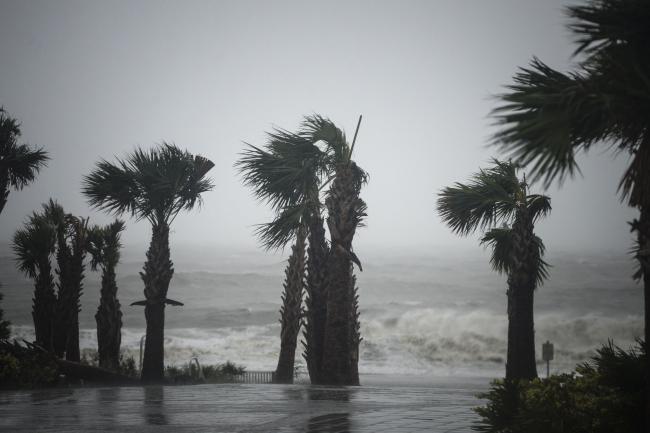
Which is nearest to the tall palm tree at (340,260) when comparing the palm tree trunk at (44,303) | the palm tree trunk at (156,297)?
the palm tree trunk at (156,297)

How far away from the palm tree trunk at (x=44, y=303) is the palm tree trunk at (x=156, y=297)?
9909 mm

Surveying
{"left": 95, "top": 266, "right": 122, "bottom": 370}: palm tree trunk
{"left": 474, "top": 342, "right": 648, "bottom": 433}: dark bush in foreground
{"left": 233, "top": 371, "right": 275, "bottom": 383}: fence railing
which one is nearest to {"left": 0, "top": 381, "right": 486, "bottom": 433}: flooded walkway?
{"left": 474, "top": 342, "right": 648, "bottom": 433}: dark bush in foreground

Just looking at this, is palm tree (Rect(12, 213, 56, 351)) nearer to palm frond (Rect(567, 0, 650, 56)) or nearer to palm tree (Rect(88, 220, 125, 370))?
palm tree (Rect(88, 220, 125, 370))

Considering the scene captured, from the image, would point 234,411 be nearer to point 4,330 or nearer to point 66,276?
point 4,330

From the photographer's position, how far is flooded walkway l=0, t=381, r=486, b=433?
950 cm

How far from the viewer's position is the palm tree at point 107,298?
2984 cm

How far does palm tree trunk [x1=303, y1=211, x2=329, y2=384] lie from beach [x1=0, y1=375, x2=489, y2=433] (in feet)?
18.1

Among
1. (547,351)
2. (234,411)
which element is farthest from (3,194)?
(547,351)

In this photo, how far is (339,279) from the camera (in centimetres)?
2033

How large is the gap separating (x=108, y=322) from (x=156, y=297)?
736 centimetres

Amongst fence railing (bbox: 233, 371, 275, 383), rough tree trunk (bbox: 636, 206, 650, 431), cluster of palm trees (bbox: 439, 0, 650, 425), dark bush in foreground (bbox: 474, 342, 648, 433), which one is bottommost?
fence railing (bbox: 233, 371, 275, 383)

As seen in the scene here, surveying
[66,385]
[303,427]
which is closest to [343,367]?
[66,385]

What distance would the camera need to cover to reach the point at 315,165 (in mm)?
21469

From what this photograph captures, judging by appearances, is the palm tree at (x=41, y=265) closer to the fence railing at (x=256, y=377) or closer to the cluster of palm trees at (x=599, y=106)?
the fence railing at (x=256, y=377)
